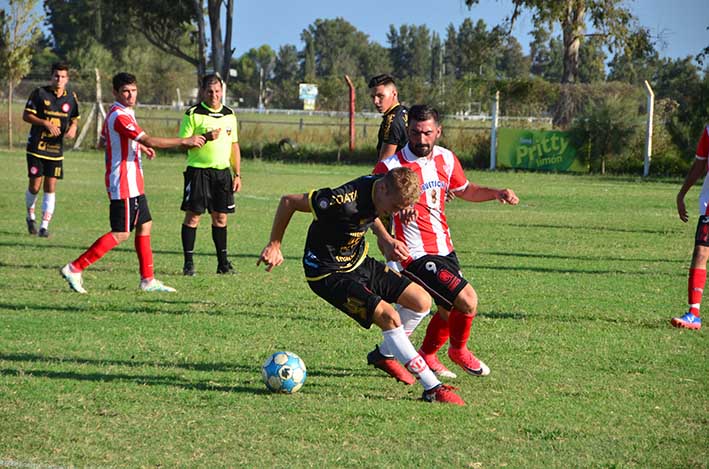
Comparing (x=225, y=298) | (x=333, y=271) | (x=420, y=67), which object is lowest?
(x=225, y=298)

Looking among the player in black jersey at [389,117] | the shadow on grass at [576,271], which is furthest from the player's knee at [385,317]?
the shadow on grass at [576,271]

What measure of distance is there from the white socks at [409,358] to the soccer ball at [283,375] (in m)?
0.62

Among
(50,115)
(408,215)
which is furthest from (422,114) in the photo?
(50,115)

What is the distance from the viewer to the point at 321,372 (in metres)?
Result: 6.29

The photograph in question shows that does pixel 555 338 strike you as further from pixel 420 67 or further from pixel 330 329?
pixel 420 67

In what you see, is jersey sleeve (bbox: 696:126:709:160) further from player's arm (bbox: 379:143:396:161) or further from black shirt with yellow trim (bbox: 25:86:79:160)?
black shirt with yellow trim (bbox: 25:86:79:160)

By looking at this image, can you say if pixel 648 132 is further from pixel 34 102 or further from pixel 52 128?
pixel 34 102

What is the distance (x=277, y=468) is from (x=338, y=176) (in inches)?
893

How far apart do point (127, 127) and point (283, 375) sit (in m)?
4.13

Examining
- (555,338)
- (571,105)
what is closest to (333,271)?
(555,338)

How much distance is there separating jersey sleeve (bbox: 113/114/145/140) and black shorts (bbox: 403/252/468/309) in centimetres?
385

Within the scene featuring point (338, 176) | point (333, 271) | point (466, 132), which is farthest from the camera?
point (466, 132)

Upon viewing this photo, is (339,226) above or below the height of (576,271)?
above

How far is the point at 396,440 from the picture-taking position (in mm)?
4836
